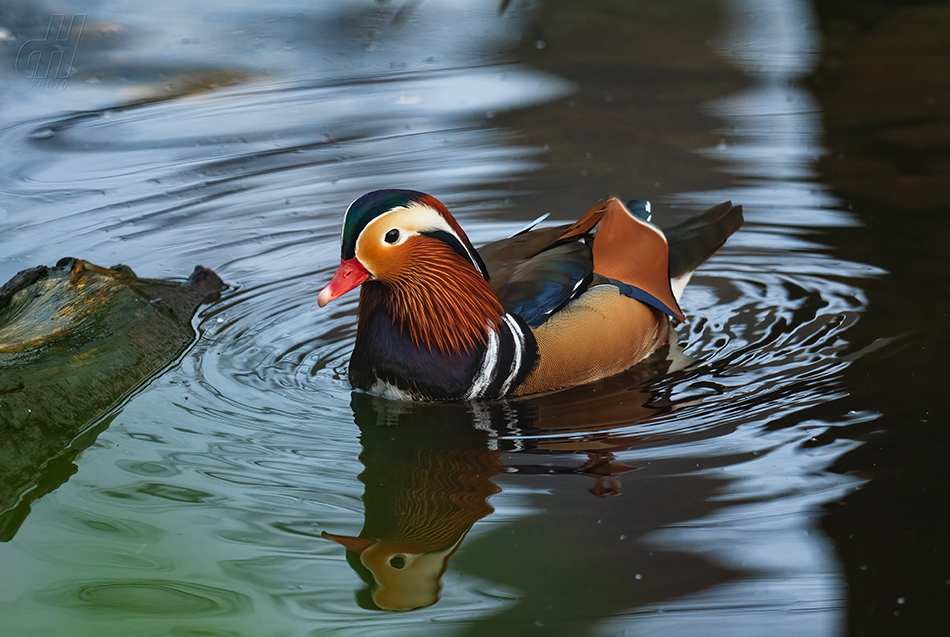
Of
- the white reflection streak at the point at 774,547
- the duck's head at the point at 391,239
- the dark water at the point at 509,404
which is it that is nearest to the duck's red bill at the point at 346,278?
the duck's head at the point at 391,239

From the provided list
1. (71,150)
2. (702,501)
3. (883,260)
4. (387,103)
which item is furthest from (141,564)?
(387,103)

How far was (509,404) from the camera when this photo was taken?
389 cm

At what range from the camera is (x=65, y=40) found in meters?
8.60

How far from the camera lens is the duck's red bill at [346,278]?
362cm

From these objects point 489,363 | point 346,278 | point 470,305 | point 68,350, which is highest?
point 68,350

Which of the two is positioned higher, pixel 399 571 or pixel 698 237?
pixel 698 237

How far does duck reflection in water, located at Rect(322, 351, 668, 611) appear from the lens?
2.93 meters

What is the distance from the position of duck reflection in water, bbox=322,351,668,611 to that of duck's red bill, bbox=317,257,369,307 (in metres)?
0.50

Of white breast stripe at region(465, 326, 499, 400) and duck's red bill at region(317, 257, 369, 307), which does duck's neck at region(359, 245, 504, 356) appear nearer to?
white breast stripe at region(465, 326, 499, 400)

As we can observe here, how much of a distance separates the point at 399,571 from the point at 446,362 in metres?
1.08

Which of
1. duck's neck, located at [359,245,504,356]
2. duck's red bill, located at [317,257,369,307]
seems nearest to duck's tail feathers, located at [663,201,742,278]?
duck's neck, located at [359,245,504,356]

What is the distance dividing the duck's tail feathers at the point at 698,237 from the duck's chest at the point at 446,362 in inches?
37.6

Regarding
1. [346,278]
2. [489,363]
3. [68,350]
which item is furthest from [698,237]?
[68,350]

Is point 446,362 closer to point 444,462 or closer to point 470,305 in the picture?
point 470,305
